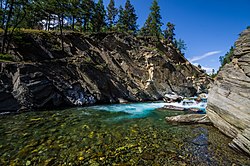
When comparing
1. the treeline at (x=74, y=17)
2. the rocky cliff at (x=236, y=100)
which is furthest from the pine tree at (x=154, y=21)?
the rocky cliff at (x=236, y=100)

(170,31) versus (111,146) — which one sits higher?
(170,31)

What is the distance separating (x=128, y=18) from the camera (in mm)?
54844

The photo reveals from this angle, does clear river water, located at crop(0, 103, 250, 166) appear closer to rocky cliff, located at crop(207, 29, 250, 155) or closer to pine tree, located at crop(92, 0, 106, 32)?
rocky cliff, located at crop(207, 29, 250, 155)

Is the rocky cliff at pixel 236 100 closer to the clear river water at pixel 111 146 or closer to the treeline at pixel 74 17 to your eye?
the clear river water at pixel 111 146

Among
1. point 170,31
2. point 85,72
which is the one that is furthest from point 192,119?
point 170,31

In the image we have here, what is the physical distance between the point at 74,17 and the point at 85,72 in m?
24.4

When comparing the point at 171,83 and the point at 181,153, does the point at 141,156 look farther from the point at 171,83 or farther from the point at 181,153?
the point at 171,83

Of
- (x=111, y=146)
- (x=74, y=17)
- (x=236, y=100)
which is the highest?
(x=74, y=17)

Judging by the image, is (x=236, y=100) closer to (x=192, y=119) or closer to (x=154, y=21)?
(x=192, y=119)

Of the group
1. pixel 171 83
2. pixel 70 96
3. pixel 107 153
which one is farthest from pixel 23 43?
pixel 171 83

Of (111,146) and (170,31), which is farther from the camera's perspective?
(170,31)

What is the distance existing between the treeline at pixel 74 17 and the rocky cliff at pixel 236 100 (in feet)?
81.2

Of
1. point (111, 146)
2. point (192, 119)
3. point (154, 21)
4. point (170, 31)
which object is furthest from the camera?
point (170, 31)

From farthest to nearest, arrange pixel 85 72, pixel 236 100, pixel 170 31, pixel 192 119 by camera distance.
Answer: pixel 170 31, pixel 85 72, pixel 192 119, pixel 236 100
